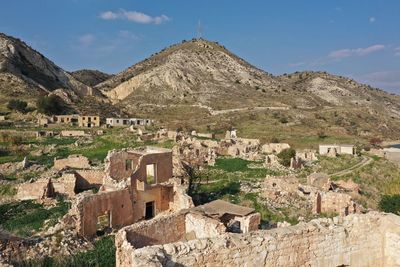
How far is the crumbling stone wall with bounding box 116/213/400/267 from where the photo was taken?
7133 mm

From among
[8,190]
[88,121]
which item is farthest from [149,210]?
[88,121]

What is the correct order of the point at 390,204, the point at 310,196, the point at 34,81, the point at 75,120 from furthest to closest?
the point at 34,81, the point at 75,120, the point at 390,204, the point at 310,196

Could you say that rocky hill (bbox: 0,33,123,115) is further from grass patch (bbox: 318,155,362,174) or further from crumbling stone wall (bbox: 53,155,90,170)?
grass patch (bbox: 318,155,362,174)

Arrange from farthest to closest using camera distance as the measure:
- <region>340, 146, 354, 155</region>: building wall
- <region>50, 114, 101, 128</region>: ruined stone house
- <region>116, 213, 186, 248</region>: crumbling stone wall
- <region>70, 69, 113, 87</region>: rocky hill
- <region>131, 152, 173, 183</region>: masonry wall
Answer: <region>70, 69, 113, 87</region>: rocky hill
<region>50, 114, 101, 128</region>: ruined stone house
<region>340, 146, 354, 155</region>: building wall
<region>131, 152, 173, 183</region>: masonry wall
<region>116, 213, 186, 248</region>: crumbling stone wall

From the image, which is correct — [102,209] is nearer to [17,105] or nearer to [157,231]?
[157,231]

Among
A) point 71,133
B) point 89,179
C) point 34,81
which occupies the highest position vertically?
point 34,81

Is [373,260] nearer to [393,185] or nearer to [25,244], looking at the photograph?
[25,244]

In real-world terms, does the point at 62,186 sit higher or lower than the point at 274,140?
lower

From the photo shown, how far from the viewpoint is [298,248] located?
27.1 ft

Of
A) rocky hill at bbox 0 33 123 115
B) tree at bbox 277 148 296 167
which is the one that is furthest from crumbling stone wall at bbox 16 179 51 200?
rocky hill at bbox 0 33 123 115

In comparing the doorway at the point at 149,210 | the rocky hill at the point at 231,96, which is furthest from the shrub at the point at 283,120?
the doorway at the point at 149,210

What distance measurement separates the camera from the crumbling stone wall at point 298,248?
23.4ft

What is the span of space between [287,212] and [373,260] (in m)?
12.0

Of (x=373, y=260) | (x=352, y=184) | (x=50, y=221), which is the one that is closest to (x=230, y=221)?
(x=373, y=260)
